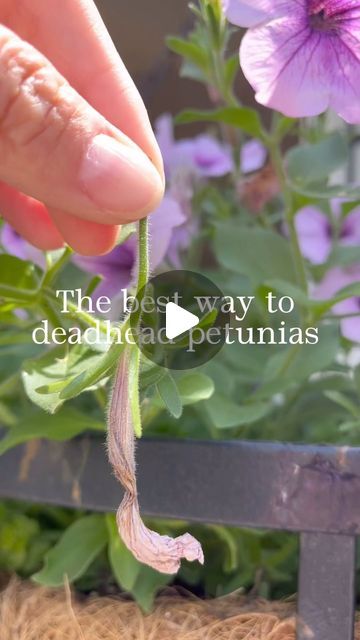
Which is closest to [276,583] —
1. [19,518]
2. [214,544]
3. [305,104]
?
[214,544]

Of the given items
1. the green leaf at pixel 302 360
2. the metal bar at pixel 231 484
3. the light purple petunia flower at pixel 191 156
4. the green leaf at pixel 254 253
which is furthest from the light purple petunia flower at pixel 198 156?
the metal bar at pixel 231 484

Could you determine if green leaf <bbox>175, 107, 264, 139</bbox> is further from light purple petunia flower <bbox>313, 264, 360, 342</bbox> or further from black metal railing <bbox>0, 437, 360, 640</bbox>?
black metal railing <bbox>0, 437, 360, 640</bbox>

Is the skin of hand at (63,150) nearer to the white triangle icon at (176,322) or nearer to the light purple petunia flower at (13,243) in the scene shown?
the white triangle icon at (176,322)

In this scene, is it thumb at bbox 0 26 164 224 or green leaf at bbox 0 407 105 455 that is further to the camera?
green leaf at bbox 0 407 105 455

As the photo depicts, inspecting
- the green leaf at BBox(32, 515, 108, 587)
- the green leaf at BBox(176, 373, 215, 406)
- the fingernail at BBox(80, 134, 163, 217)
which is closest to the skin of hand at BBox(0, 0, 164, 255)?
the fingernail at BBox(80, 134, 163, 217)

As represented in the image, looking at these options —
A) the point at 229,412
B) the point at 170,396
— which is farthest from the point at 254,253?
the point at 170,396

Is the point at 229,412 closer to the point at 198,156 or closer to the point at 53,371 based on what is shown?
the point at 53,371

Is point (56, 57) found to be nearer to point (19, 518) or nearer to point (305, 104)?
point (305, 104)
